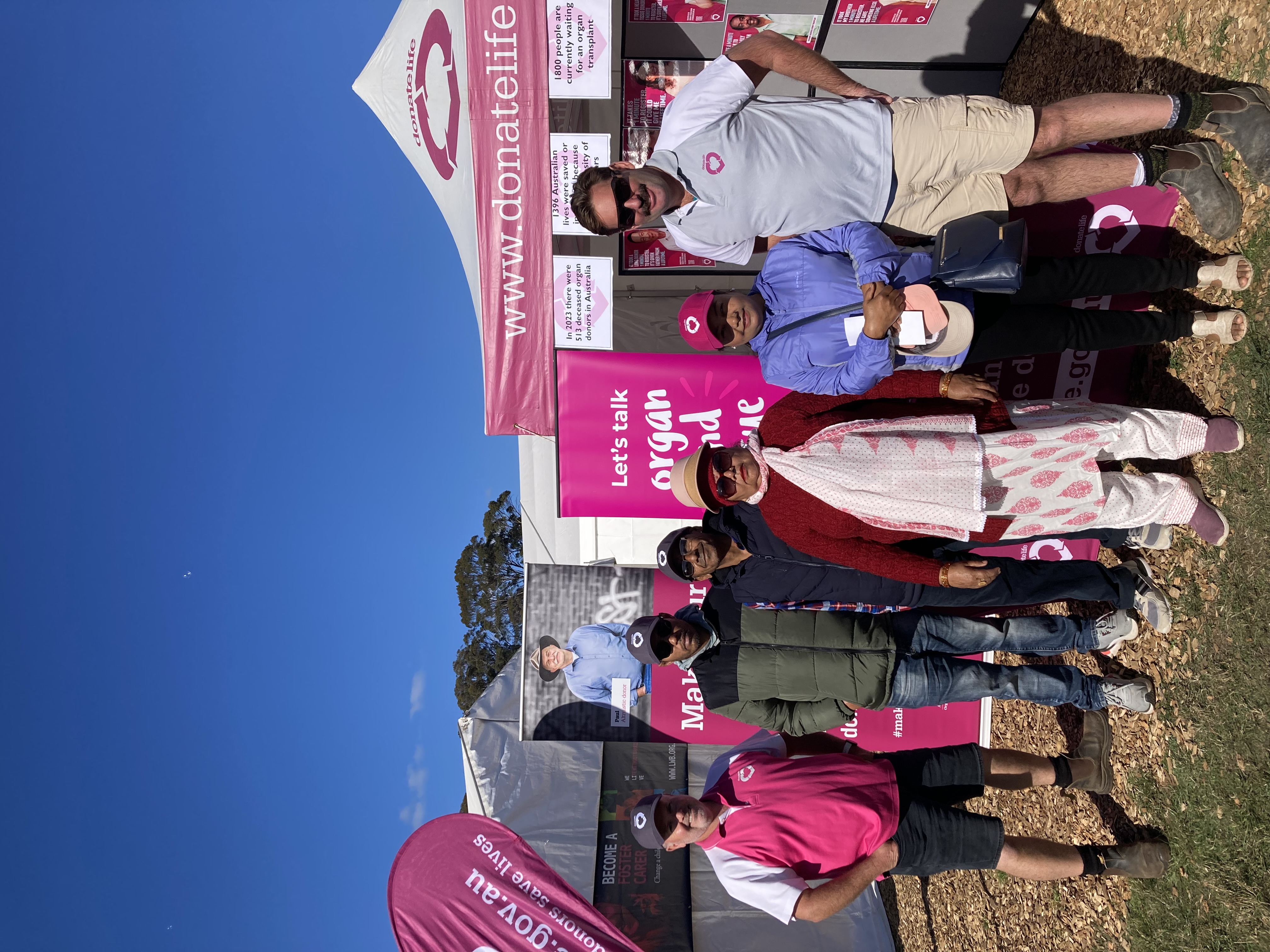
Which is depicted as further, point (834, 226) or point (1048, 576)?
point (1048, 576)

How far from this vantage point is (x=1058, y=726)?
4383mm

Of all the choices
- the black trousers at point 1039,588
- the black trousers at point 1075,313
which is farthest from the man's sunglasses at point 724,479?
the black trousers at point 1075,313

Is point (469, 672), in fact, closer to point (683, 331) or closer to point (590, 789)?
point (590, 789)

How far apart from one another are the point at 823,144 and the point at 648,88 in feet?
9.05

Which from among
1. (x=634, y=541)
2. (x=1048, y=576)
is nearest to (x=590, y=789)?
(x=634, y=541)

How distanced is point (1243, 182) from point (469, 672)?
62.0ft

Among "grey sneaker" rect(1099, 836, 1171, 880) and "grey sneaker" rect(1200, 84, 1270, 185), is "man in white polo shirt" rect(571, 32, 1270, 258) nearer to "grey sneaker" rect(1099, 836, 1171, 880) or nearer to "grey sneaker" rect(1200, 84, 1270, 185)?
"grey sneaker" rect(1200, 84, 1270, 185)

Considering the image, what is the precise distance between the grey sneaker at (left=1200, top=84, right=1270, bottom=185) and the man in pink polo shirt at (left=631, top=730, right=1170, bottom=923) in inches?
115

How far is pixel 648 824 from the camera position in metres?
3.29

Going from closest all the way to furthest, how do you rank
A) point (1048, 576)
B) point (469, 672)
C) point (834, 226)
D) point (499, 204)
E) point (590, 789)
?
point (834, 226)
point (1048, 576)
point (499, 204)
point (590, 789)
point (469, 672)

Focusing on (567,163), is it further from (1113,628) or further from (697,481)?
(1113,628)

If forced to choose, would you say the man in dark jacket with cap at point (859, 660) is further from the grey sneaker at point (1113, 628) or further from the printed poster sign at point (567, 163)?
the printed poster sign at point (567, 163)

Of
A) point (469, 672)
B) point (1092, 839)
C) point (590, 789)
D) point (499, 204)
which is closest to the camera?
point (1092, 839)

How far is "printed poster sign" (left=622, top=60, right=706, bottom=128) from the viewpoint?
520cm
